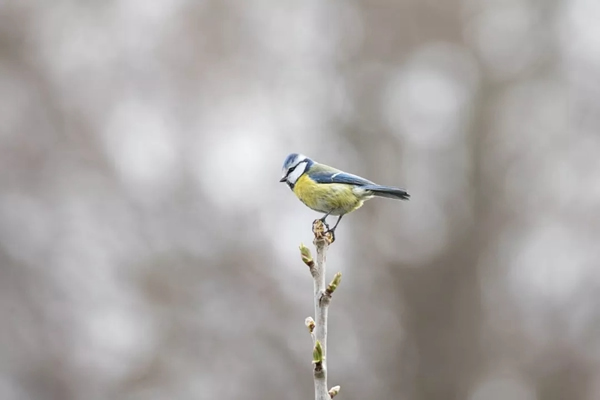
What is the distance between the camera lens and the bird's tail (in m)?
3.11

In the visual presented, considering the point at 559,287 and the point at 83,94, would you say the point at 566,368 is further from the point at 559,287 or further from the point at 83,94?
the point at 83,94

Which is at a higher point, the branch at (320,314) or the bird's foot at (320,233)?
the bird's foot at (320,233)

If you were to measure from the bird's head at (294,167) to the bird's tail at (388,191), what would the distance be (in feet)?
1.76

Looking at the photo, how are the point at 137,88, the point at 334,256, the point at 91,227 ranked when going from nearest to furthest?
the point at 334,256
the point at 91,227
the point at 137,88

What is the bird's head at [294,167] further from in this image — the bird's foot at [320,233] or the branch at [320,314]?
the branch at [320,314]

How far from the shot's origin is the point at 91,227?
880 cm

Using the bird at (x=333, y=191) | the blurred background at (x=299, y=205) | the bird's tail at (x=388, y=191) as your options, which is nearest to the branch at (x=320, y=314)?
the bird's tail at (x=388, y=191)

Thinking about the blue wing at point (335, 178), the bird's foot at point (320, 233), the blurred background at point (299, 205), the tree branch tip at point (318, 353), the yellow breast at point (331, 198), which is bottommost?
the tree branch tip at point (318, 353)

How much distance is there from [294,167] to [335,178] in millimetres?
298

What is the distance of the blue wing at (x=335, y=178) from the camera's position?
3.58m

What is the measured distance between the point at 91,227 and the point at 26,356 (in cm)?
169

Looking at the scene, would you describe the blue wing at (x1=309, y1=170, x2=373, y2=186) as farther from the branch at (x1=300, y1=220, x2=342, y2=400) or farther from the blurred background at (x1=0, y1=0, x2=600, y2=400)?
the blurred background at (x1=0, y1=0, x2=600, y2=400)

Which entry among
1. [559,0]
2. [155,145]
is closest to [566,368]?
[559,0]

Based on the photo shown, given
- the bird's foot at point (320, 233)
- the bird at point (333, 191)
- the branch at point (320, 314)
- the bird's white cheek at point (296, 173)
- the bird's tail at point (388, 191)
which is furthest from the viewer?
the bird's white cheek at point (296, 173)
